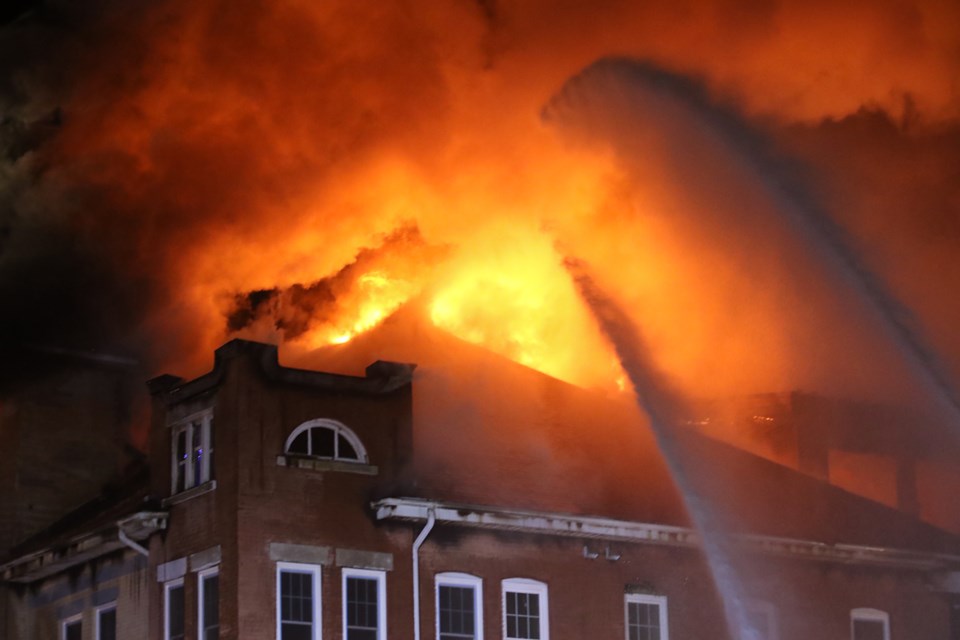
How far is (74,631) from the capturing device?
37.1m

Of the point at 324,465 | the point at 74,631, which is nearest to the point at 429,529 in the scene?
the point at 324,465

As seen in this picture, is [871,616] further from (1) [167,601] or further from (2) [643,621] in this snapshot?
(1) [167,601]

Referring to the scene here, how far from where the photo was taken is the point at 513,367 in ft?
131

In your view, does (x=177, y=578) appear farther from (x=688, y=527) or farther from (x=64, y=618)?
(x=688, y=527)

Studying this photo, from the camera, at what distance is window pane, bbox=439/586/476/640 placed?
A: 34531mm

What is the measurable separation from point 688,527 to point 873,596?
5640 mm

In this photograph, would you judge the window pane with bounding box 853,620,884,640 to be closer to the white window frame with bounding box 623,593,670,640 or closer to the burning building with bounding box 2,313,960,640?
the burning building with bounding box 2,313,960,640

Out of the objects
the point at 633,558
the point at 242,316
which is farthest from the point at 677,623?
the point at 242,316

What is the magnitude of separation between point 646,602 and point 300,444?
811 cm

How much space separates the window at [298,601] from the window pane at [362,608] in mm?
697

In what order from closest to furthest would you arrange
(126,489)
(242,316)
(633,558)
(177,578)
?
1. (177,578)
2. (633,558)
3. (126,489)
4. (242,316)

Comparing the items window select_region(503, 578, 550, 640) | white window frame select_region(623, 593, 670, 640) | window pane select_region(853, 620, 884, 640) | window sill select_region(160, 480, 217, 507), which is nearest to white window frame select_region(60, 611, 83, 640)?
window sill select_region(160, 480, 217, 507)

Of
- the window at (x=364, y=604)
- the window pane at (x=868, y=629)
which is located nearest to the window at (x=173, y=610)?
the window at (x=364, y=604)

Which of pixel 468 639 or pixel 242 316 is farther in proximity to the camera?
pixel 242 316
